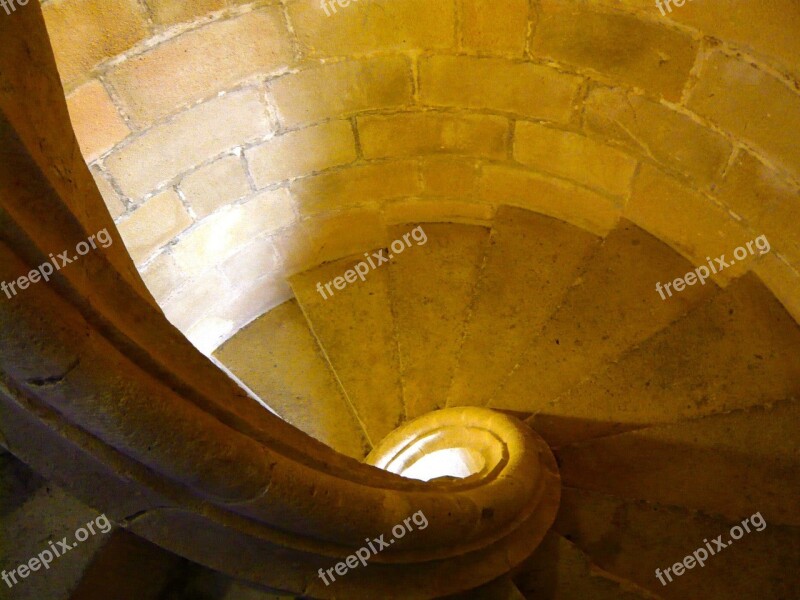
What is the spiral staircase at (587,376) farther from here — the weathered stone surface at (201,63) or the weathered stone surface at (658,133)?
the weathered stone surface at (201,63)

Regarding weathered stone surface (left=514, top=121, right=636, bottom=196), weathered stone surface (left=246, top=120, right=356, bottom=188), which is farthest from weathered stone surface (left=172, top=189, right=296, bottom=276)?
weathered stone surface (left=514, top=121, right=636, bottom=196)

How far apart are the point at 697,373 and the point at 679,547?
2.54 ft

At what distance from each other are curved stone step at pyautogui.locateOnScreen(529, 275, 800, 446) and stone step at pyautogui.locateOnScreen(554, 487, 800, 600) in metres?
0.40

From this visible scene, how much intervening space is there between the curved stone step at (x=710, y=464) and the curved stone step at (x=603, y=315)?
340 mm

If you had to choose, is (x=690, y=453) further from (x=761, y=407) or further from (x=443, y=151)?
(x=443, y=151)

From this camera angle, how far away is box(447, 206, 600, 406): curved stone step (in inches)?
110

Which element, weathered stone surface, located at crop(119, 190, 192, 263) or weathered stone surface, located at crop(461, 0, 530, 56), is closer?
weathered stone surface, located at crop(461, 0, 530, 56)

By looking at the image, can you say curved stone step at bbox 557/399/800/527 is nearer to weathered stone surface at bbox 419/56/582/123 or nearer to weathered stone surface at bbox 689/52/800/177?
weathered stone surface at bbox 689/52/800/177

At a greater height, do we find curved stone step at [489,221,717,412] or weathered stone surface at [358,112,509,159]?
weathered stone surface at [358,112,509,159]

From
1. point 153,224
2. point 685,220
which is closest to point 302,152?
point 153,224

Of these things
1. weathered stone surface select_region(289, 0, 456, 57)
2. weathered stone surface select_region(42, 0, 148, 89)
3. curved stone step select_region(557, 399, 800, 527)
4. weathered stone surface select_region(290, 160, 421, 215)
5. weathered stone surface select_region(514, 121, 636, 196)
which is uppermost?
weathered stone surface select_region(42, 0, 148, 89)

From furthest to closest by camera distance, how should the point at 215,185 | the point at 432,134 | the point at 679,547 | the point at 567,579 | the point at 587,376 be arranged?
the point at 432,134 < the point at 215,185 < the point at 587,376 < the point at 679,547 < the point at 567,579

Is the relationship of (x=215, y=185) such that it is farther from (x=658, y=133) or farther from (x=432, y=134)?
(x=658, y=133)

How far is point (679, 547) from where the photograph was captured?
200 centimetres
